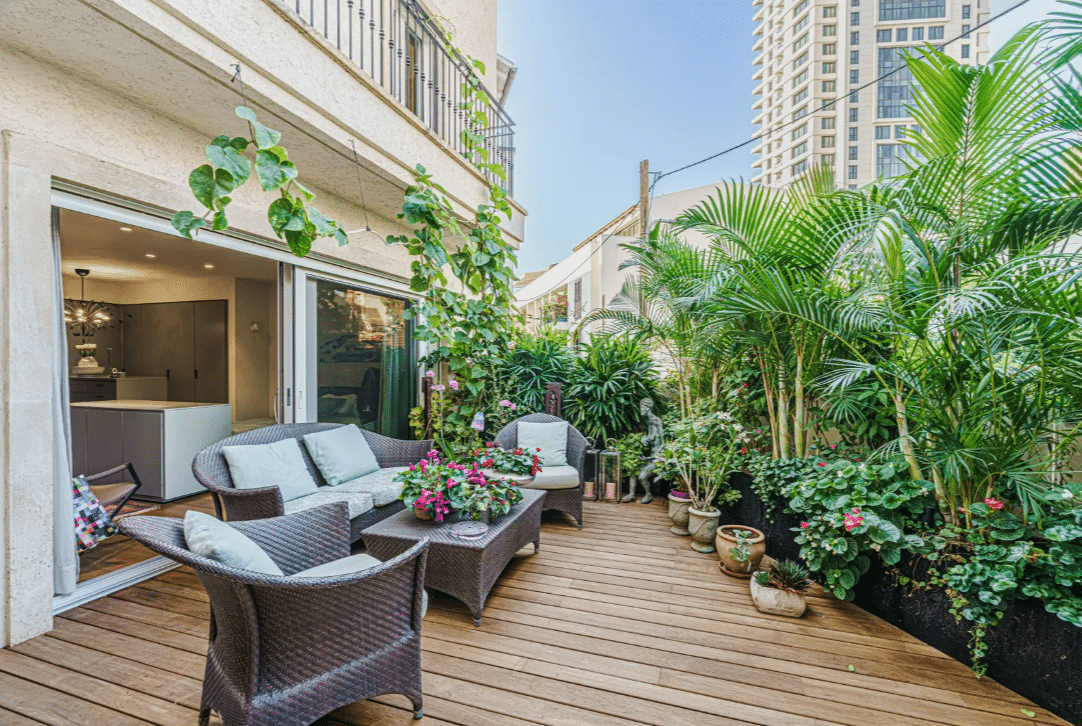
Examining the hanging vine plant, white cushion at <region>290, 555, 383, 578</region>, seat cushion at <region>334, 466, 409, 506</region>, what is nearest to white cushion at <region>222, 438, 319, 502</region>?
seat cushion at <region>334, 466, 409, 506</region>

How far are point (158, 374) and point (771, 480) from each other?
8.58 meters

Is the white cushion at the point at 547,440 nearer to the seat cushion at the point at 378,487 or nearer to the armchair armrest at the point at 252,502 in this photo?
the seat cushion at the point at 378,487

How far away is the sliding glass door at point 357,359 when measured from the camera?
156 inches

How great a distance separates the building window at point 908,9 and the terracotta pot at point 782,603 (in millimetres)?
58889

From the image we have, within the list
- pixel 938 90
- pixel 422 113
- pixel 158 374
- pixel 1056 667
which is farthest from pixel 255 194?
pixel 158 374

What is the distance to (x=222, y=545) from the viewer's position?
1491 mm

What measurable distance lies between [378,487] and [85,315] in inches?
257

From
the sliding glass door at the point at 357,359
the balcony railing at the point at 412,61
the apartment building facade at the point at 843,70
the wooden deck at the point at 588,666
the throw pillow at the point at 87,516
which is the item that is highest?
the apartment building facade at the point at 843,70

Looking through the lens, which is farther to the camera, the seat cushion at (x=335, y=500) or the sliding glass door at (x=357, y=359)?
the sliding glass door at (x=357, y=359)

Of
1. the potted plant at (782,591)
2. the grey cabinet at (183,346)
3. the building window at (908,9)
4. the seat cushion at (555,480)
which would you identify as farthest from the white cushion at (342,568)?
the building window at (908,9)

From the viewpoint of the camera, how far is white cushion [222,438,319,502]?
9.23 ft

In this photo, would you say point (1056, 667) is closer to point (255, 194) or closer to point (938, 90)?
point (938, 90)

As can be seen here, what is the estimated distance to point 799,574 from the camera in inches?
100

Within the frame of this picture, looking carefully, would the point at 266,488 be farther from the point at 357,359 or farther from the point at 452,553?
the point at 357,359
